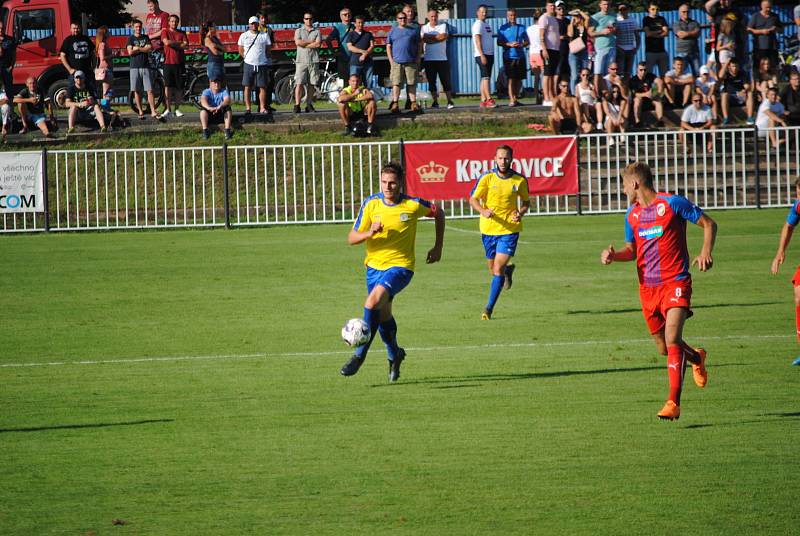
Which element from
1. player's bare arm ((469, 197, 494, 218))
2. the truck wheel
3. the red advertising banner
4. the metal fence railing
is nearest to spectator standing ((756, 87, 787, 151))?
the metal fence railing

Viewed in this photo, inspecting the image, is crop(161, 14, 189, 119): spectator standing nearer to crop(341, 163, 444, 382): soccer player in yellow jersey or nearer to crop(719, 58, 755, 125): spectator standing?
crop(719, 58, 755, 125): spectator standing

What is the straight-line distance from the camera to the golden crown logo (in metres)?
25.1

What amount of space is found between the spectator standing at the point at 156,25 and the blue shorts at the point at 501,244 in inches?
686

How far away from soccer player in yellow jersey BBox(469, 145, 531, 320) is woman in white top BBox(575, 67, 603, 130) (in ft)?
42.6

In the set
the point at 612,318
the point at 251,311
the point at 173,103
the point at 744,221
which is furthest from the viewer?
the point at 173,103

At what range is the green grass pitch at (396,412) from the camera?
6469 millimetres

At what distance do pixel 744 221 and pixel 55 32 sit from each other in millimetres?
19851

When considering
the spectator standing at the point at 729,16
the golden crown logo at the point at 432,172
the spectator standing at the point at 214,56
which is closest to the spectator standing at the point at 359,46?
the spectator standing at the point at 214,56

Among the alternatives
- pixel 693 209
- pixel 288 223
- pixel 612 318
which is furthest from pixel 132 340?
pixel 288 223

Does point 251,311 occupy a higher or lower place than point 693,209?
lower

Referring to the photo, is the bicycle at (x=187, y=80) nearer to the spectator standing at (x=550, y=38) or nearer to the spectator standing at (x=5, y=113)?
the spectator standing at (x=5, y=113)

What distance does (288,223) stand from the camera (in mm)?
25812

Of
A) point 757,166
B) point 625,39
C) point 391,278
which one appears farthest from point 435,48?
point 391,278

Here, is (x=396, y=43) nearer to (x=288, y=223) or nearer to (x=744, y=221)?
(x=288, y=223)
